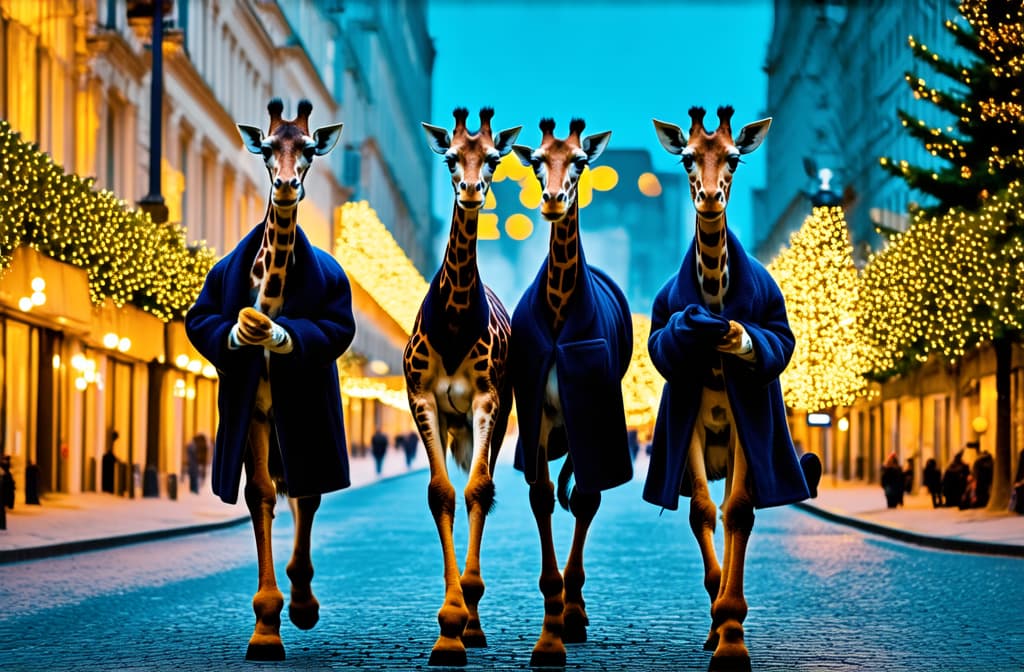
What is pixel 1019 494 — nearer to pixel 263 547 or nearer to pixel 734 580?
pixel 734 580

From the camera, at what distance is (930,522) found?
31.6 metres

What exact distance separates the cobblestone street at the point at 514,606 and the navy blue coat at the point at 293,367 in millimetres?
1143

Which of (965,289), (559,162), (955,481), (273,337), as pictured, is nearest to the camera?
(273,337)

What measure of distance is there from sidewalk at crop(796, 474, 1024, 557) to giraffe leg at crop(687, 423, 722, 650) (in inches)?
518

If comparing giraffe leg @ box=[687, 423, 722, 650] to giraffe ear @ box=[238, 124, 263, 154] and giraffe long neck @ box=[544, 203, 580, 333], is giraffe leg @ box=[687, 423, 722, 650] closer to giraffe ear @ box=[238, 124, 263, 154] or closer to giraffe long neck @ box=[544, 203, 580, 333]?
giraffe long neck @ box=[544, 203, 580, 333]

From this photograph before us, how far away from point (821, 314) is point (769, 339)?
4051 cm

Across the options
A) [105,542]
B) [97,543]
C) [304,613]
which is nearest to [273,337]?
[304,613]

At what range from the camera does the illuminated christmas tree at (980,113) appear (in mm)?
31766

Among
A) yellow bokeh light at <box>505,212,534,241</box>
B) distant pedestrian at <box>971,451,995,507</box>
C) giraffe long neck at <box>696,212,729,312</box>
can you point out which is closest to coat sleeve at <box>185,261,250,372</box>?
giraffe long neck at <box>696,212,729,312</box>

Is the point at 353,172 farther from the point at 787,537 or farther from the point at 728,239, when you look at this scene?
the point at 728,239

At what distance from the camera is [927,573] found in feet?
66.6

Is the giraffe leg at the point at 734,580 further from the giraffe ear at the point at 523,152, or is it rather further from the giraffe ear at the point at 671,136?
the giraffe ear at the point at 523,152

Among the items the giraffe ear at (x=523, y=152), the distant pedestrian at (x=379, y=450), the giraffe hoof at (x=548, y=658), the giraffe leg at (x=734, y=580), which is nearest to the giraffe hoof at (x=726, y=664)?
Answer: the giraffe leg at (x=734, y=580)

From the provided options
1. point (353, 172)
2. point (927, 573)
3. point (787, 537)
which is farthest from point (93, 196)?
point (353, 172)
